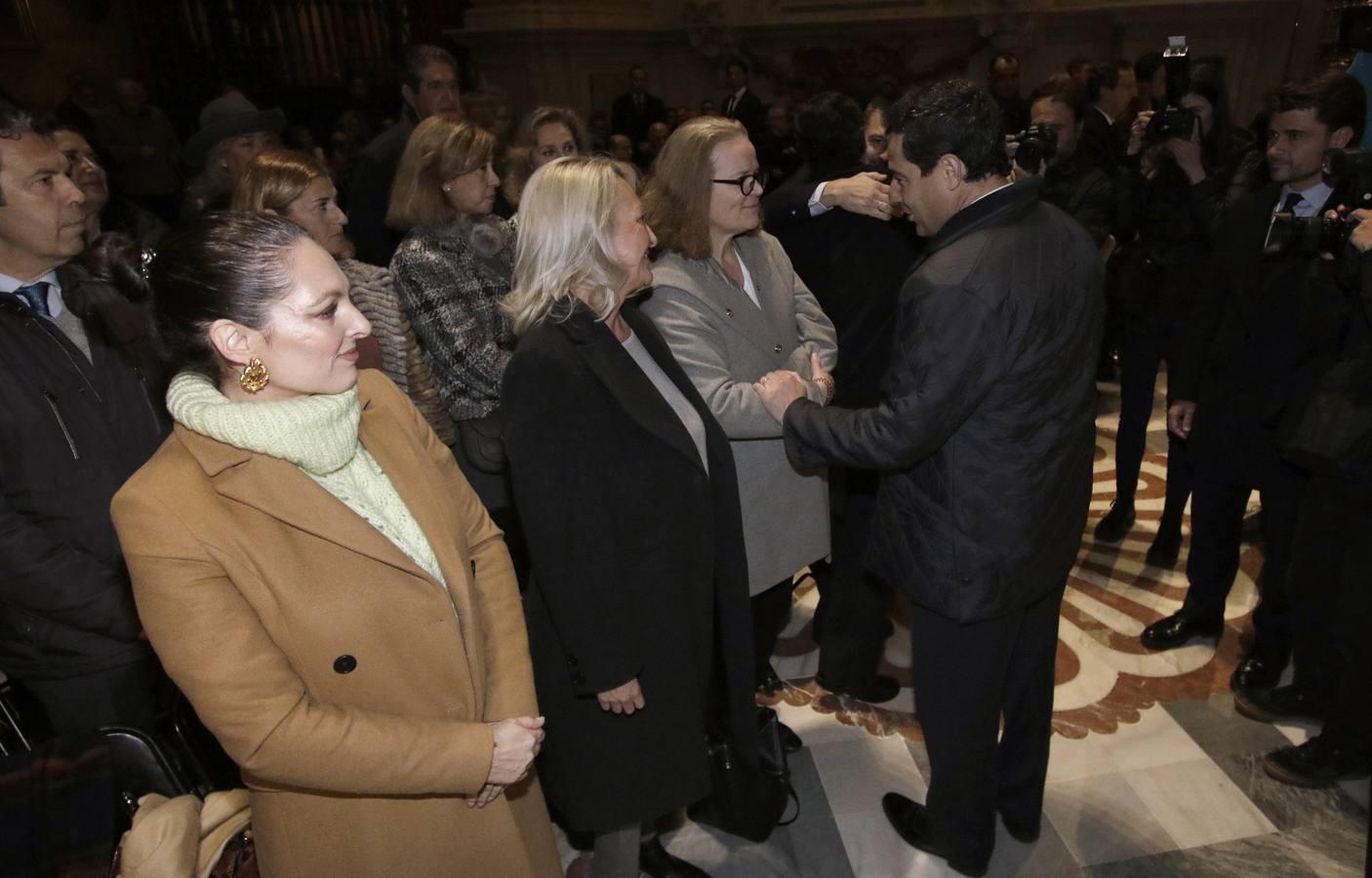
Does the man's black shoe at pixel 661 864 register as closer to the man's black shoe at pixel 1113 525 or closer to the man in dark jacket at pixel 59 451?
the man in dark jacket at pixel 59 451

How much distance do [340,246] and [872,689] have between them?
83.2 inches

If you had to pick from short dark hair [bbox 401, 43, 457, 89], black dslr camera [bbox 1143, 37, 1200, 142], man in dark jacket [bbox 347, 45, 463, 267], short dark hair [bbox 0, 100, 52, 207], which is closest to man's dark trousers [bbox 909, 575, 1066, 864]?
black dslr camera [bbox 1143, 37, 1200, 142]

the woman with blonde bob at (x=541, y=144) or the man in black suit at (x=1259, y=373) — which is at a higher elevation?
the woman with blonde bob at (x=541, y=144)

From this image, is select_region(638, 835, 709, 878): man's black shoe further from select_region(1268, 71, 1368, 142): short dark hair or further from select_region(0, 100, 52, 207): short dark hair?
select_region(1268, 71, 1368, 142): short dark hair

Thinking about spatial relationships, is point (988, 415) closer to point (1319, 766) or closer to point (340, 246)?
point (1319, 766)

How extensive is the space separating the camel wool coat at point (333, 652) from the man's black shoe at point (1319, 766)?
6.88 feet

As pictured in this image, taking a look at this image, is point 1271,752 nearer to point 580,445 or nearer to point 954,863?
point 954,863

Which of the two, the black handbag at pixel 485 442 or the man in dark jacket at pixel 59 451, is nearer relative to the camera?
the man in dark jacket at pixel 59 451

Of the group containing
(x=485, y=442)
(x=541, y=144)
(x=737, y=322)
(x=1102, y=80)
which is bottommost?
(x=485, y=442)

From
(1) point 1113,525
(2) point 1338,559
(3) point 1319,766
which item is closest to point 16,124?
(2) point 1338,559

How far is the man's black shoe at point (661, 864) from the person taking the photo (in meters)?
2.14

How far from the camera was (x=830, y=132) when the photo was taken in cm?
261

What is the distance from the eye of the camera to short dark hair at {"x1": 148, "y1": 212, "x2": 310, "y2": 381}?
122cm

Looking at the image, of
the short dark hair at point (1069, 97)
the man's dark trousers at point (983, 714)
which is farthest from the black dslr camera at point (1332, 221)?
the short dark hair at point (1069, 97)
